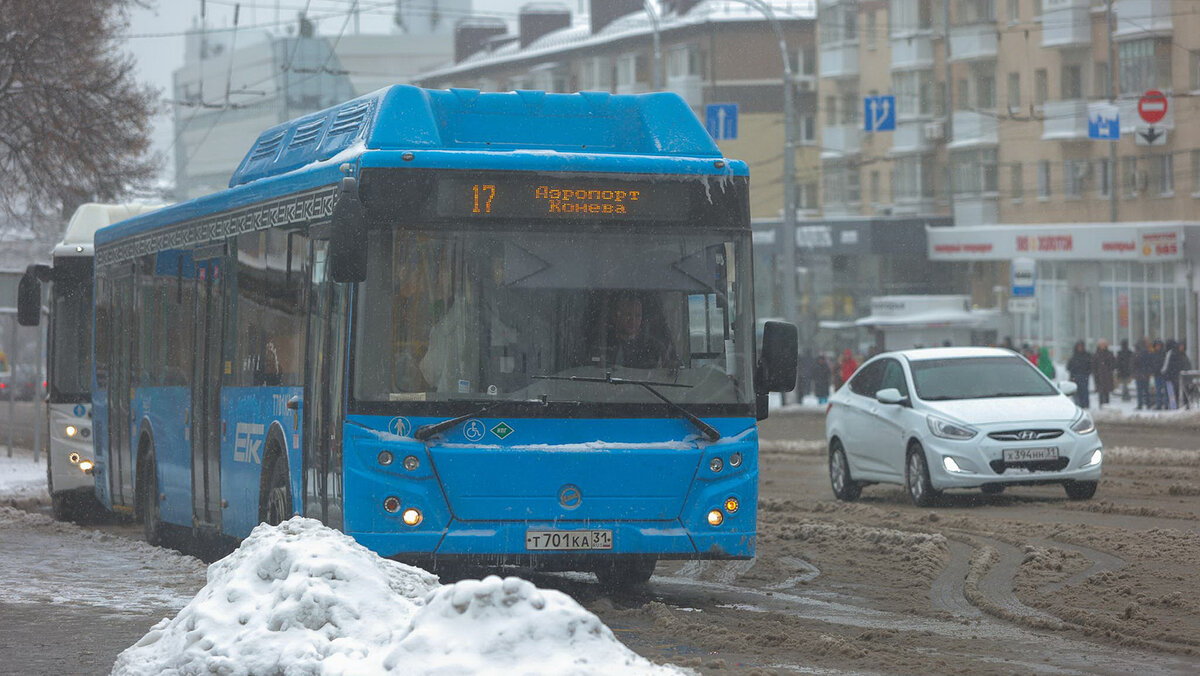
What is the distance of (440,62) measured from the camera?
137 meters

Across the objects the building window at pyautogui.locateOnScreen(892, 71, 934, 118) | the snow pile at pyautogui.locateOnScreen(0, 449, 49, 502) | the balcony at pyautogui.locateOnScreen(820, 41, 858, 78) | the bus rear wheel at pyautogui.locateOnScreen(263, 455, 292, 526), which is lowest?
the snow pile at pyautogui.locateOnScreen(0, 449, 49, 502)

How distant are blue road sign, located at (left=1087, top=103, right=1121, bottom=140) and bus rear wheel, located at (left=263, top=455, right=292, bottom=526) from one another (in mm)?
43502

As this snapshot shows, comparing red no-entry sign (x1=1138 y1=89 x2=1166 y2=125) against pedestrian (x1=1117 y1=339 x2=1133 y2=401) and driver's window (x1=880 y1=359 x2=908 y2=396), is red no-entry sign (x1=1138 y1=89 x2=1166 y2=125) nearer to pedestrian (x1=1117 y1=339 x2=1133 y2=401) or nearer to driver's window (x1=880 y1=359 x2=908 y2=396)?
pedestrian (x1=1117 y1=339 x2=1133 y2=401)

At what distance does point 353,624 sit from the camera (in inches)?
310

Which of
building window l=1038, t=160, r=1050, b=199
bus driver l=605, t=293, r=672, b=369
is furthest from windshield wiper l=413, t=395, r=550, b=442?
building window l=1038, t=160, r=1050, b=199

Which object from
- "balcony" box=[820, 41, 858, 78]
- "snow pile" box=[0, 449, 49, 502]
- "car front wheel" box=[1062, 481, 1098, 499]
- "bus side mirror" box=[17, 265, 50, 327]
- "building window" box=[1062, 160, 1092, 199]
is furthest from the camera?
"balcony" box=[820, 41, 858, 78]

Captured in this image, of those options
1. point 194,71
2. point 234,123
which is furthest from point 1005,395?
point 194,71

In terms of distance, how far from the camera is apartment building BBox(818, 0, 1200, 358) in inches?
2311

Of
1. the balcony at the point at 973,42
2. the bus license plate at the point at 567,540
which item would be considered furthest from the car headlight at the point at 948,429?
the balcony at the point at 973,42

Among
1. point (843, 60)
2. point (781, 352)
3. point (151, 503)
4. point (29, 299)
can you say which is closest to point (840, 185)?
A: point (843, 60)

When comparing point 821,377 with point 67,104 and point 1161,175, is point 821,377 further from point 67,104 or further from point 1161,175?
point 67,104

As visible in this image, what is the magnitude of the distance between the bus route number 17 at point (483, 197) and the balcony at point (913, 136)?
205 feet

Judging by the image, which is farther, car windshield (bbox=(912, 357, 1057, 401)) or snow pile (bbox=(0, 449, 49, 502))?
snow pile (bbox=(0, 449, 49, 502))

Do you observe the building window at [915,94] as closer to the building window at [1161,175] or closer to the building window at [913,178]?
the building window at [913,178]
